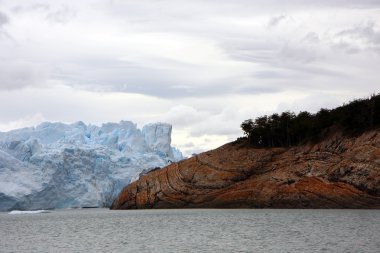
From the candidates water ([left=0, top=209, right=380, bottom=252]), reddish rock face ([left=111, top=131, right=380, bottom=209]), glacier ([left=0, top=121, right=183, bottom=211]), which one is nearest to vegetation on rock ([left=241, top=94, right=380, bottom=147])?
reddish rock face ([left=111, top=131, right=380, bottom=209])

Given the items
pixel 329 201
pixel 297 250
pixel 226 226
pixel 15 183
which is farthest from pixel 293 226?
pixel 15 183

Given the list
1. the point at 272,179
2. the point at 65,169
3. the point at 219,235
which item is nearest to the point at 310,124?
the point at 272,179

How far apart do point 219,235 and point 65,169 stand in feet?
206

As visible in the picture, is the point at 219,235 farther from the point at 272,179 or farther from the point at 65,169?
the point at 65,169

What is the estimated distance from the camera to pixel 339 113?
74875 mm

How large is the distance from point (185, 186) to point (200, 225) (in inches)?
1077

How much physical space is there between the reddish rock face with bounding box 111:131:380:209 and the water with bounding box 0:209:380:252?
739cm

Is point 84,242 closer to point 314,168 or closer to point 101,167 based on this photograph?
point 314,168

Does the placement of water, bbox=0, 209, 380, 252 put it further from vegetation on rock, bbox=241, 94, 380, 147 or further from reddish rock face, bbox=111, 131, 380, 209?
vegetation on rock, bbox=241, 94, 380, 147

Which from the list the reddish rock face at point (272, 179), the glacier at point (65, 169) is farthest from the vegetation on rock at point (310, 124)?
the glacier at point (65, 169)

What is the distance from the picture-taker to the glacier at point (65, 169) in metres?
97.5

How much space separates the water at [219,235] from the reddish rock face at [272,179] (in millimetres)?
7386

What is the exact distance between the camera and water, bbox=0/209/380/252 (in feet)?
117

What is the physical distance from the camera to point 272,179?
72.3 m
